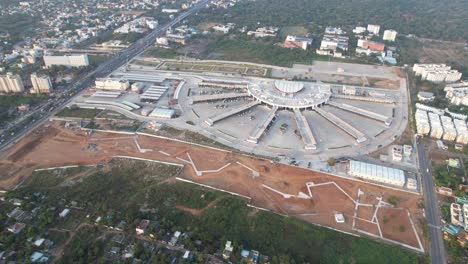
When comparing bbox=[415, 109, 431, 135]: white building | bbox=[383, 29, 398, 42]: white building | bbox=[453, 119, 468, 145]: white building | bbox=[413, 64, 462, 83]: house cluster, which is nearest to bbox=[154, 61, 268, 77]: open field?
bbox=[415, 109, 431, 135]: white building

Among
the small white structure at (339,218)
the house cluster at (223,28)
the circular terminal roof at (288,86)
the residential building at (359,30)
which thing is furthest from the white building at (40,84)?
the residential building at (359,30)

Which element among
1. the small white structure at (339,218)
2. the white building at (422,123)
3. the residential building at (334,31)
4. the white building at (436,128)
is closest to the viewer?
the small white structure at (339,218)

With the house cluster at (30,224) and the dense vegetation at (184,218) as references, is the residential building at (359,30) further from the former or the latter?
the house cluster at (30,224)

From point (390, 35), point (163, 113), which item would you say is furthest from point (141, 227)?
point (390, 35)

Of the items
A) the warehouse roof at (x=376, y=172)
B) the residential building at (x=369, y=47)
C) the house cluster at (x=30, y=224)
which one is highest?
the residential building at (x=369, y=47)

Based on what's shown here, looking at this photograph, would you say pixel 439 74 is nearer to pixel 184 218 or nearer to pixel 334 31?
pixel 334 31

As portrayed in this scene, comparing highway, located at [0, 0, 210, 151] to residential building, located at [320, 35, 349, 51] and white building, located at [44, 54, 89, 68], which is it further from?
residential building, located at [320, 35, 349, 51]
